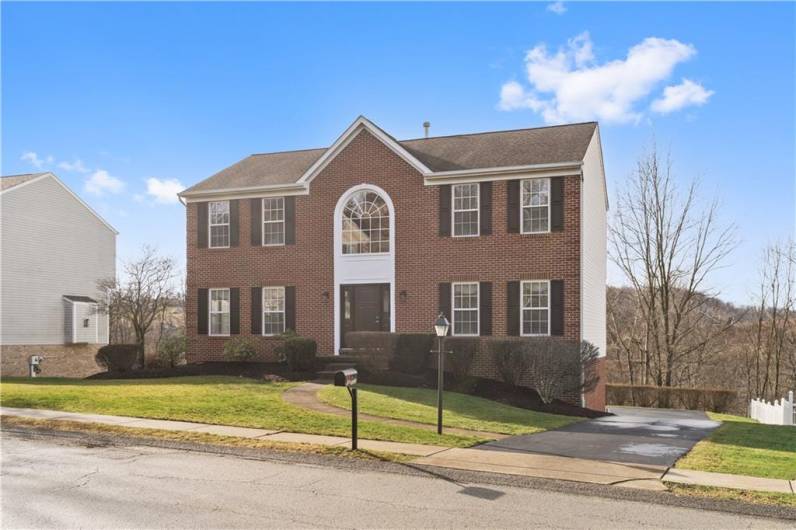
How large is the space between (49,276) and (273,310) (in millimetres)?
15948

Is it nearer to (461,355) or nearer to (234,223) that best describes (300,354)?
(461,355)

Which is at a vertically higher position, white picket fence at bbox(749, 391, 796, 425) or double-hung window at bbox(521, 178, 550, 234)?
double-hung window at bbox(521, 178, 550, 234)

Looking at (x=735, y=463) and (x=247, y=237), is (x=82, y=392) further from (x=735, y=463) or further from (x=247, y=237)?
(x=735, y=463)

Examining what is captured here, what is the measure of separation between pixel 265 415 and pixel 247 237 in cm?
1190

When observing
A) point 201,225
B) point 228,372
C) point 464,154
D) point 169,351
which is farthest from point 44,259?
point 464,154

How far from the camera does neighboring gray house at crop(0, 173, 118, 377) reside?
1241 inches

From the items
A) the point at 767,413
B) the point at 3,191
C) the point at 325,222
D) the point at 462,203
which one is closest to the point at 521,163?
the point at 462,203

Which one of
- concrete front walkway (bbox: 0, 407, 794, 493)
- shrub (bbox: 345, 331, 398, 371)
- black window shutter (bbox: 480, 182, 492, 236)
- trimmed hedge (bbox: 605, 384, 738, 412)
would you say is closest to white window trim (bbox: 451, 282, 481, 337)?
black window shutter (bbox: 480, 182, 492, 236)

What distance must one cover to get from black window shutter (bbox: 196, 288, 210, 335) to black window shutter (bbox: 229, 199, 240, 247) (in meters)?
2.08

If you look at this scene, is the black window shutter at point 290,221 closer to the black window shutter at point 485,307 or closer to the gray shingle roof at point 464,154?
the gray shingle roof at point 464,154

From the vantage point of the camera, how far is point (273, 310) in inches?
935

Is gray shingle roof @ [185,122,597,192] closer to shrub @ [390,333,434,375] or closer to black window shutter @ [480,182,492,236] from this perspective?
black window shutter @ [480,182,492,236]

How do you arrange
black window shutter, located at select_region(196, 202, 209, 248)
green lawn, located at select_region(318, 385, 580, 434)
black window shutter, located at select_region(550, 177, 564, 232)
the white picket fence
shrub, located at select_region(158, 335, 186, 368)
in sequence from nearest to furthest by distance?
green lawn, located at select_region(318, 385, 580, 434)
black window shutter, located at select_region(550, 177, 564, 232)
the white picket fence
shrub, located at select_region(158, 335, 186, 368)
black window shutter, located at select_region(196, 202, 209, 248)

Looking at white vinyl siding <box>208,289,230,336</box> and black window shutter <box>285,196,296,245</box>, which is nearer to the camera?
black window shutter <box>285,196,296,245</box>
